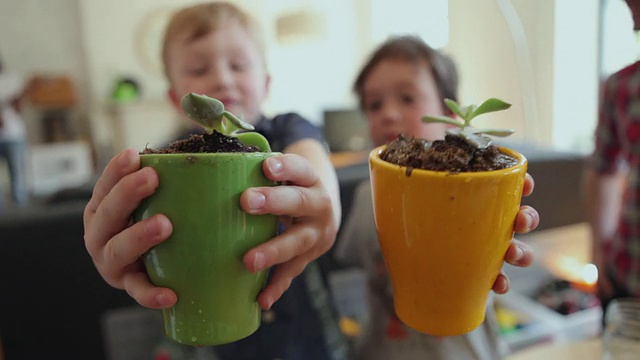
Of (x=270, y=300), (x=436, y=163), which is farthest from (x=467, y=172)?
(x=270, y=300)

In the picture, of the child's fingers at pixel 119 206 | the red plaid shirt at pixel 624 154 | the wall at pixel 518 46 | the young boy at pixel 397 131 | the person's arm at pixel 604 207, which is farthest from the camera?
the wall at pixel 518 46

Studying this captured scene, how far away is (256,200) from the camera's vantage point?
0.21 meters

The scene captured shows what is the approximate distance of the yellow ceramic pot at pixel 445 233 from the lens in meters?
0.21

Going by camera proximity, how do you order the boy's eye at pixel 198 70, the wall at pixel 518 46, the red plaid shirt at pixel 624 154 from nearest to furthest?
the boy's eye at pixel 198 70
the red plaid shirt at pixel 624 154
the wall at pixel 518 46

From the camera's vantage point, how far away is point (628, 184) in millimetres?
647

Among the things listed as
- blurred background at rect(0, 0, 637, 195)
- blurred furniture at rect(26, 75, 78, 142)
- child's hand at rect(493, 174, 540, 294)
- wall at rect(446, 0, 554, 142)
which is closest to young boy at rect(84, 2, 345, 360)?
child's hand at rect(493, 174, 540, 294)

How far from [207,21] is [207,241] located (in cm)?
19

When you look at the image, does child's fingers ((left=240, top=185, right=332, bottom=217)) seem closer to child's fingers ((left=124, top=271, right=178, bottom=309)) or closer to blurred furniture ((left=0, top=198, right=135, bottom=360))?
child's fingers ((left=124, top=271, right=178, bottom=309))

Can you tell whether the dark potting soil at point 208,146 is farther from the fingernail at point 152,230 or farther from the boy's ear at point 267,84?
the boy's ear at point 267,84

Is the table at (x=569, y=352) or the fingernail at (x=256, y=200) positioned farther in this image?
the table at (x=569, y=352)

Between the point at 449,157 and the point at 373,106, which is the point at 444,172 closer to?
the point at 449,157

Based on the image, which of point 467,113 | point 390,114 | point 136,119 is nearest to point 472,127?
point 467,113

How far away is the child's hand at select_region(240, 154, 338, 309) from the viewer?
22 centimetres

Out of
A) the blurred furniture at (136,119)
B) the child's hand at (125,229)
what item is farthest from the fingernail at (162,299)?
the blurred furniture at (136,119)
